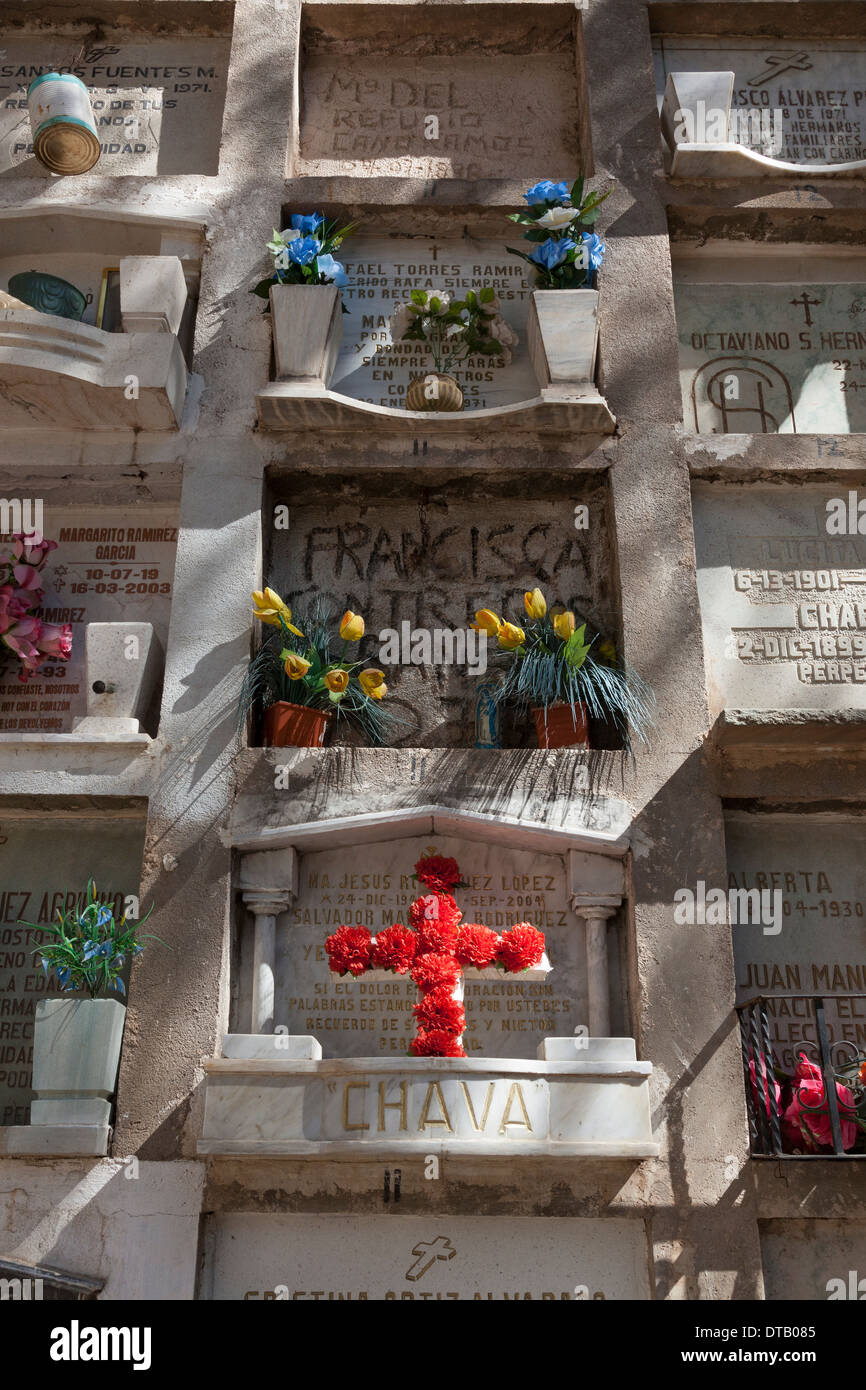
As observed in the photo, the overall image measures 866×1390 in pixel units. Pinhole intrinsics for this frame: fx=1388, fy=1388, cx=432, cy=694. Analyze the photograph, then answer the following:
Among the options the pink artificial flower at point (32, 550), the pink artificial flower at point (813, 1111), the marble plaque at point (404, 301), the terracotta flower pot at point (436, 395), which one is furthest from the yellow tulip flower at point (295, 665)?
the pink artificial flower at point (813, 1111)

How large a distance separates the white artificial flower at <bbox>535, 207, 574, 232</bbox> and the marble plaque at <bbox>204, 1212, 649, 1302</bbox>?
17.9 feet

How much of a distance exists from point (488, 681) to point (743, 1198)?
2.97 meters

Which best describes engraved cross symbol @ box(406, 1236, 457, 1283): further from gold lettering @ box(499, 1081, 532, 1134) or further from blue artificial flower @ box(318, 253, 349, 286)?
blue artificial flower @ box(318, 253, 349, 286)

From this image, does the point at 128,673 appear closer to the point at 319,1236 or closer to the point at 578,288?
the point at 319,1236

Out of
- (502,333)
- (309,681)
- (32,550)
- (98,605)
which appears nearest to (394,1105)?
(309,681)

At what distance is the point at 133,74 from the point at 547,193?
3.29 meters

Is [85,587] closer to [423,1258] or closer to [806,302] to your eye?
[423,1258]

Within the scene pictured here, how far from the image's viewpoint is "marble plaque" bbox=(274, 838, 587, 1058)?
270 inches

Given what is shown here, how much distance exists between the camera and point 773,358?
8.55 meters

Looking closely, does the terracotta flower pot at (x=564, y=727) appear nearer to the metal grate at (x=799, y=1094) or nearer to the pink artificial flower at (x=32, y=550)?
the metal grate at (x=799, y=1094)

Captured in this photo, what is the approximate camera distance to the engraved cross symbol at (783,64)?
9.53 meters

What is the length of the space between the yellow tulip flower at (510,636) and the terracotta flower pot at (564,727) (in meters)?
0.40

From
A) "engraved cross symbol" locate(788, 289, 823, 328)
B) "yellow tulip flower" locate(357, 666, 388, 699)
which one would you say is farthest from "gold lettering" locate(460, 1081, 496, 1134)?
"engraved cross symbol" locate(788, 289, 823, 328)

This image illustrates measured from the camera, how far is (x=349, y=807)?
7047mm
